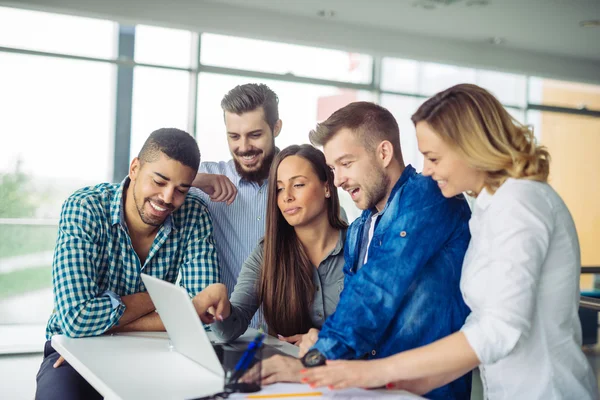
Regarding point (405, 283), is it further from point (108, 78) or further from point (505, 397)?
point (108, 78)

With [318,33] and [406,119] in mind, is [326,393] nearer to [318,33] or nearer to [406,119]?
[318,33]

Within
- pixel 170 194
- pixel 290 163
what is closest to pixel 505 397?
pixel 290 163

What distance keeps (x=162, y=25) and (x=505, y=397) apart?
5.72 meters

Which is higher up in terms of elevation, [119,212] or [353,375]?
[119,212]

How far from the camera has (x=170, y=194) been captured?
2498mm

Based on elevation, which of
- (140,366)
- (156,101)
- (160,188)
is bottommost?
(140,366)

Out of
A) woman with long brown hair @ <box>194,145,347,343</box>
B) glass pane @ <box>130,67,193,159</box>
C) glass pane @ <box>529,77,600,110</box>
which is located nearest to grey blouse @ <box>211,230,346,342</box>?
woman with long brown hair @ <box>194,145,347,343</box>

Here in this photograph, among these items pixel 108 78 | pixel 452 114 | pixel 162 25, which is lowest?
pixel 452 114

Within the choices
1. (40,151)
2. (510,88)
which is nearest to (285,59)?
(40,151)

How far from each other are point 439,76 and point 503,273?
7298mm

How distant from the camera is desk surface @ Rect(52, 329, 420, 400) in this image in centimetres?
168

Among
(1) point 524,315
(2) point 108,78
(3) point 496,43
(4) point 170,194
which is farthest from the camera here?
(3) point 496,43

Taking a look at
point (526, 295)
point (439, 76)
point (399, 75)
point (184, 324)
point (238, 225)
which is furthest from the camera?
point (439, 76)

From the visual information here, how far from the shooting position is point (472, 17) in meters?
7.18
